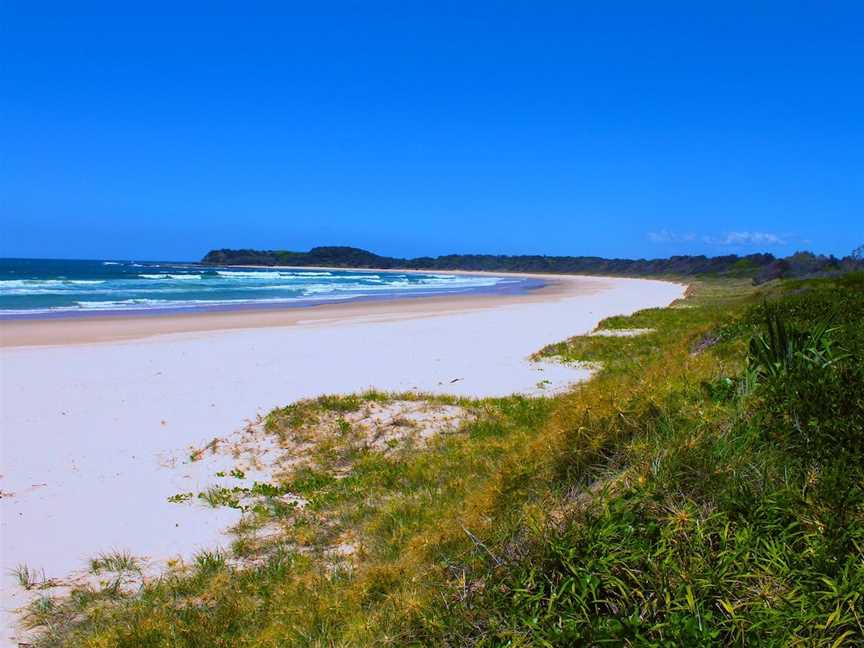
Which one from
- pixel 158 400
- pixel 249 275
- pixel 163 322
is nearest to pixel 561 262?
pixel 249 275

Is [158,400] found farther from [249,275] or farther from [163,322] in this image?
[249,275]

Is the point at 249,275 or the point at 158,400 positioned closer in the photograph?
the point at 158,400

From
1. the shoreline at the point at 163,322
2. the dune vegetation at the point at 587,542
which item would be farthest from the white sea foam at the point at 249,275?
the dune vegetation at the point at 587,542

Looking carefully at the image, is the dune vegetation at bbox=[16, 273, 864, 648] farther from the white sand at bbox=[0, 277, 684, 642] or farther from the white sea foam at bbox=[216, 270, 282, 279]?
the white sea foam at bbox=[216, 270, 282, 279]

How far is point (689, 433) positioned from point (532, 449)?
47.3 inches

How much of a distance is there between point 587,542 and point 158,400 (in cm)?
876

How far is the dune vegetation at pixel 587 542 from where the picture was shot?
8.05ft

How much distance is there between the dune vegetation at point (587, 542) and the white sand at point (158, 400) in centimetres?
51

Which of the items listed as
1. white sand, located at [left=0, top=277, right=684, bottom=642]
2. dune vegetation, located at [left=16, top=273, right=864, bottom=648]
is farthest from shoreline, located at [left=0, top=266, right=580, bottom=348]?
dune vegetation, located at [left=16, top=273, right=864, bottom=648]

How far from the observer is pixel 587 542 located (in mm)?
2893

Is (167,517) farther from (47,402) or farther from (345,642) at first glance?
(47,402)

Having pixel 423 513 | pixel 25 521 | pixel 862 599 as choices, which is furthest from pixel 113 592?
pixel 862 599

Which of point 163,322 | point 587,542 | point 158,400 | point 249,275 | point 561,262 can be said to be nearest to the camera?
point 587,542

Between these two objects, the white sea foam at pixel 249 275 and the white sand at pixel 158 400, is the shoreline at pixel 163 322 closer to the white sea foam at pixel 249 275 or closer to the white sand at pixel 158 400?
the white sand at pixel 158 400
